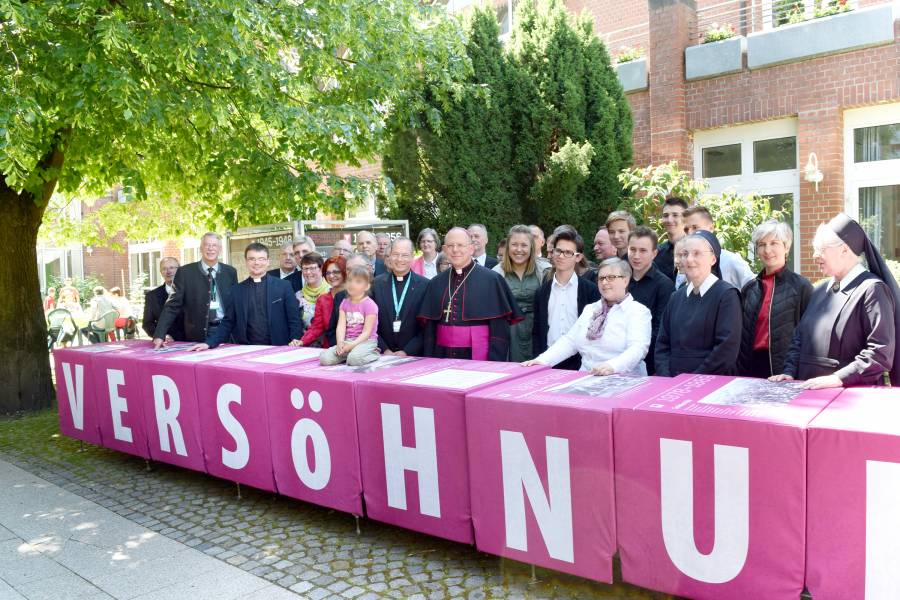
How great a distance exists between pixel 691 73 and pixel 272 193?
8103mm

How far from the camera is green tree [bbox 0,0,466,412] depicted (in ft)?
20.3

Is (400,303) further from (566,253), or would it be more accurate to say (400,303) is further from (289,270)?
(289,270)

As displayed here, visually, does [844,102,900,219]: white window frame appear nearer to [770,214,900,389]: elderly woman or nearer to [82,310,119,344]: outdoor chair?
[770,214,900,389]: elderly woman

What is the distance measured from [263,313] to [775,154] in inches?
361

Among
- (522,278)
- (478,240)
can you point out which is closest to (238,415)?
(522,278)

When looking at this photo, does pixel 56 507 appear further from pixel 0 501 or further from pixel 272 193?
pixel 272 193

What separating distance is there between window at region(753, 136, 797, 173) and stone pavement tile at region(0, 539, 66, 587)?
11472 millimetres

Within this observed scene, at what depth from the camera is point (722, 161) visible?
40.7 feet

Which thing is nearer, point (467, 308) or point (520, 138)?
point (467, 308)

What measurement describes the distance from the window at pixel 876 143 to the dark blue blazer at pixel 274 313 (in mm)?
9189

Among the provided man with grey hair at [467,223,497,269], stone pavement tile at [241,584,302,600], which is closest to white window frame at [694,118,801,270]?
man with grey hair at [467,223,497,269]

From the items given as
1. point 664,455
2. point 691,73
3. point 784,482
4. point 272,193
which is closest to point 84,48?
point 272,193

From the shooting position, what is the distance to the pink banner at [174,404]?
5.72m

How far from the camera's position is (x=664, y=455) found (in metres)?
3.23
